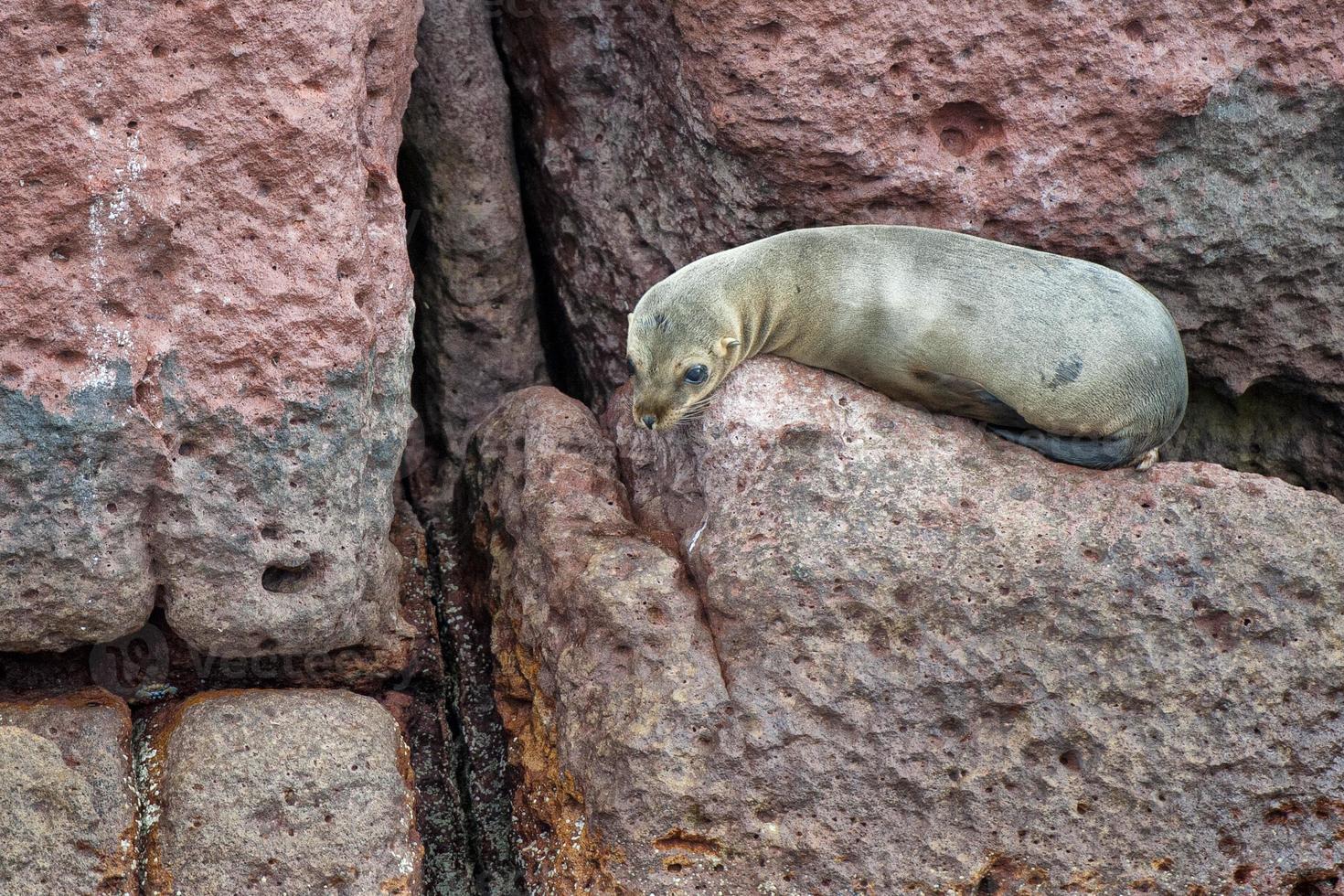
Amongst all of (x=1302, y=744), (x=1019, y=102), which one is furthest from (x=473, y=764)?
(x=1019, y=102)

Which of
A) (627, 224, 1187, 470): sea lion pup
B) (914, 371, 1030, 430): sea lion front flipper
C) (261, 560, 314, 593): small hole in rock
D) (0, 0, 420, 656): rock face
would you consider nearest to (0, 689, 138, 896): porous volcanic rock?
(0, 0, 420, 656): rock face

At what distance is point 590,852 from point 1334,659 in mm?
2050

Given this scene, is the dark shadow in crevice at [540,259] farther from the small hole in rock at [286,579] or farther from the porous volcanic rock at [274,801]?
the porous volcanic rock at [274,801]

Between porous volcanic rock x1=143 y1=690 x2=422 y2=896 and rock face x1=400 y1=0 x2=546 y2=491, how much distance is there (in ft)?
4.79

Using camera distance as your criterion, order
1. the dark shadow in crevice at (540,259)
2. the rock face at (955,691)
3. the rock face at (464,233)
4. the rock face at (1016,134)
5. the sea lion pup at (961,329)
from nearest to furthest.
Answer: the rock face at (955,691) < the sea lion pup at (961,329) < the rock face at (1016,134) < the rock face at (464,233) < the dark shadow in crevice at (540,259)

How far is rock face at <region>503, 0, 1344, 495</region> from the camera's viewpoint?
432cm

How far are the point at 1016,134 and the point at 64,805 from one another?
333 centimetres

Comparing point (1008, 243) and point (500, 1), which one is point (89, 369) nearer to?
point (500, 1)

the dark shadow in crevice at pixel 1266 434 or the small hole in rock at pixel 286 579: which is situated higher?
the dark shadow in crevice at pixel 1266 434

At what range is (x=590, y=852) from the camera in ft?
12.5

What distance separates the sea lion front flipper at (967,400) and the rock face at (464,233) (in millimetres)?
1698

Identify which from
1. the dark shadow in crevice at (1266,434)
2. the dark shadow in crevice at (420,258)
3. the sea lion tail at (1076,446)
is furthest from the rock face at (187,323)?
the dark shadow in crevice at (1266,434)

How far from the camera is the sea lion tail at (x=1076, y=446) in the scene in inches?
161

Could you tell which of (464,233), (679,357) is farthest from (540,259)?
(679,357)
